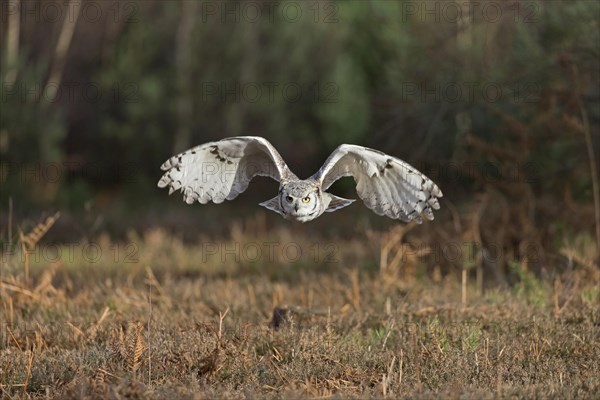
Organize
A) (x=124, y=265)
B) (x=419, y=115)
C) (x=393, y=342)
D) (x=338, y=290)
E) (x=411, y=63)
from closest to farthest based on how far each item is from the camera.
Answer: (x=393, y=342), (x=338, y=290), (x=124, y=265), (x=419, y=115), (x=411, y=63)

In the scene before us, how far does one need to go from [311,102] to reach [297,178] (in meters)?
17.9

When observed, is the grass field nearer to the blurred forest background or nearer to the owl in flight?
the owl in flight

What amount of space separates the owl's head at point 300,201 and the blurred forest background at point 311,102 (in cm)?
422

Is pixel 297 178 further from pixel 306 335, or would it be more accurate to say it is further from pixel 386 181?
pixel 306 335

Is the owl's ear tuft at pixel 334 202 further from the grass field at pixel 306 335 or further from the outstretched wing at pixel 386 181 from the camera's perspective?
the grass field at pixel 306 335

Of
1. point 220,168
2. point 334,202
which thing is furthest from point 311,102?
point 334,202

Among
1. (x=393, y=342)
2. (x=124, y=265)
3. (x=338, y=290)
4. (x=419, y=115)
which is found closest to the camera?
(x=393, y=342)

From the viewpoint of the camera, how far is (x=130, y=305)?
7875mm

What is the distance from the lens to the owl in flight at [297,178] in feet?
18.0

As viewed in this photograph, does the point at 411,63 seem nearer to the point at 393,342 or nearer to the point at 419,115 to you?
the point at 419,115

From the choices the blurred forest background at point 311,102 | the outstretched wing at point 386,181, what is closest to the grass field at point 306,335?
the outstretched wing at point 386,181

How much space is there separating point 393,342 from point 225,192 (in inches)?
66.6

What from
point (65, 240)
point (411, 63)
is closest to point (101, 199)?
point (65, 240)

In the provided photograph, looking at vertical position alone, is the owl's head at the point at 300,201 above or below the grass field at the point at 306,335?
above
